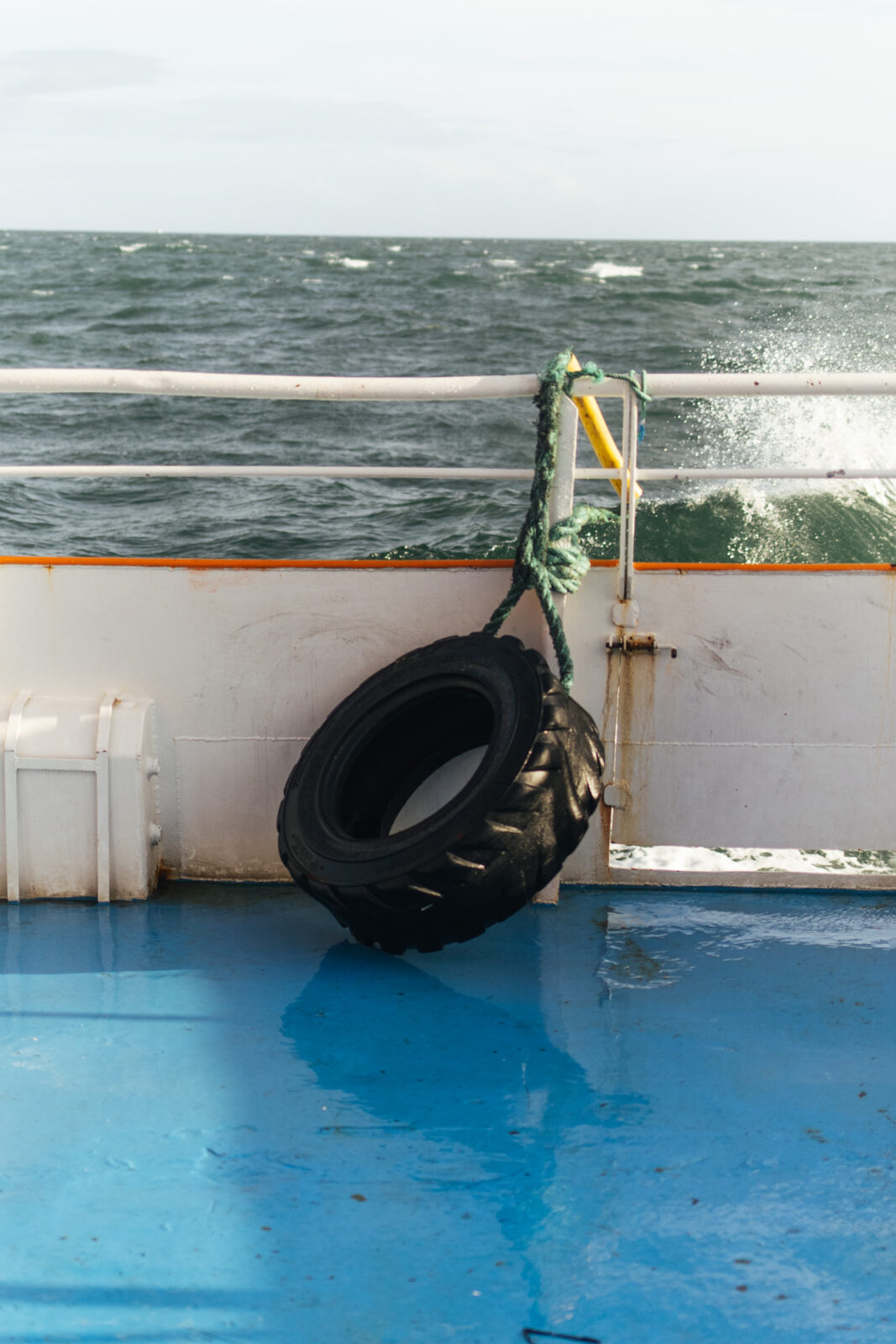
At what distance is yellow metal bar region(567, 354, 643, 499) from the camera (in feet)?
9.34

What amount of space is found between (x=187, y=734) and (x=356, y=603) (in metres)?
0.60

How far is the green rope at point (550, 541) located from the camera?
9.12 feet


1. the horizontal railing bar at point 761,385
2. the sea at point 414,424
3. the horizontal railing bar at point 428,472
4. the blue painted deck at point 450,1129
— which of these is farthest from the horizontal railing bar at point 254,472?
the sea at point 414,424

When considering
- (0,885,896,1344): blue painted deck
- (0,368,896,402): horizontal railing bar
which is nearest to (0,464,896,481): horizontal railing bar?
(0,368,896,402): horizontal railing bar

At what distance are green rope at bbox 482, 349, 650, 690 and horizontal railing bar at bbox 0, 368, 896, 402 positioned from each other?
0.13 feet

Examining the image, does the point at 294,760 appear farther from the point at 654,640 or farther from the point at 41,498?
the point at 41,498

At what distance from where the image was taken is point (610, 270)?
6631 centimetres

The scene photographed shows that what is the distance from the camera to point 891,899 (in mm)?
3125

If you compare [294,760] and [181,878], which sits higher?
[294,760]

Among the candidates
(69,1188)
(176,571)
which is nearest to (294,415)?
(176,571)

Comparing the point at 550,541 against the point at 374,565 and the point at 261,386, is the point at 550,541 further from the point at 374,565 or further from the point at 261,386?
the point at 261,386

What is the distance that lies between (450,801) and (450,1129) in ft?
2.63

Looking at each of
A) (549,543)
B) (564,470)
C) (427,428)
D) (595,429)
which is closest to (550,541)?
(549,543)

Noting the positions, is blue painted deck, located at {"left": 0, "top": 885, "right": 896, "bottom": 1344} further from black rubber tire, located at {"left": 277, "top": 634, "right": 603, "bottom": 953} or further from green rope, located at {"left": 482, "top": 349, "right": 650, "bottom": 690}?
green rope, located at {"left": 482, "top": 349, "right": 650, "bottom": 690}
